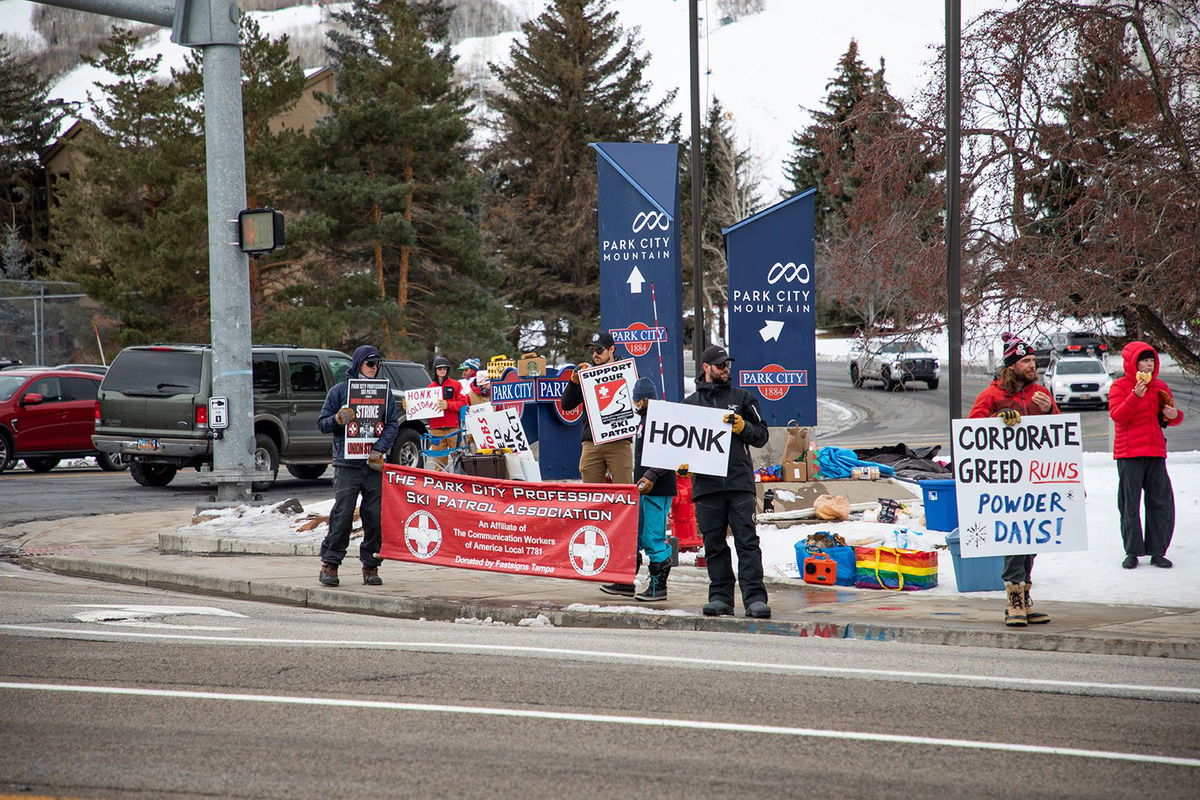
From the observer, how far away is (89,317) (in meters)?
38.7

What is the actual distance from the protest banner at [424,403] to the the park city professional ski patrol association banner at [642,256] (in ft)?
8.57

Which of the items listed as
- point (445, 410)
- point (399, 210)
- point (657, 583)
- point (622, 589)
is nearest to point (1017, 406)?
point (657, 583)

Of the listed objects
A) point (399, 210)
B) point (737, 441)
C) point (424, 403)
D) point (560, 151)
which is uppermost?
point (560, 151)

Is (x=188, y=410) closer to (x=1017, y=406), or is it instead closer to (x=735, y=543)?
(x=735, y=543)

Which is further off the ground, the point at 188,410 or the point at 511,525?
the point at 188,410

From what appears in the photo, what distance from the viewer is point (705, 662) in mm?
7324

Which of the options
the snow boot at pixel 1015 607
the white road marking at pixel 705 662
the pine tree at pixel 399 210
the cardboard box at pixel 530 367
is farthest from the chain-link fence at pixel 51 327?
the snow boot at pixel 1015 607

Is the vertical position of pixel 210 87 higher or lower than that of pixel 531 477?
higher

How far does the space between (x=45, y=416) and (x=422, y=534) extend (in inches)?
556

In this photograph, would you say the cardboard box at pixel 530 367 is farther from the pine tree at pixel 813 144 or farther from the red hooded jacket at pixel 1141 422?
the pine tree at pixel 813 144

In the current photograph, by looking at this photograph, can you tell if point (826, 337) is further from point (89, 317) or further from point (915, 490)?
point (915, 490)

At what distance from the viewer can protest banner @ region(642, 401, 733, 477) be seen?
9.24 meters

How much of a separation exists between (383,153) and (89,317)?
10604 mm

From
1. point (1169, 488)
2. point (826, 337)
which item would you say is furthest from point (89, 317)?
point (826, 337)
